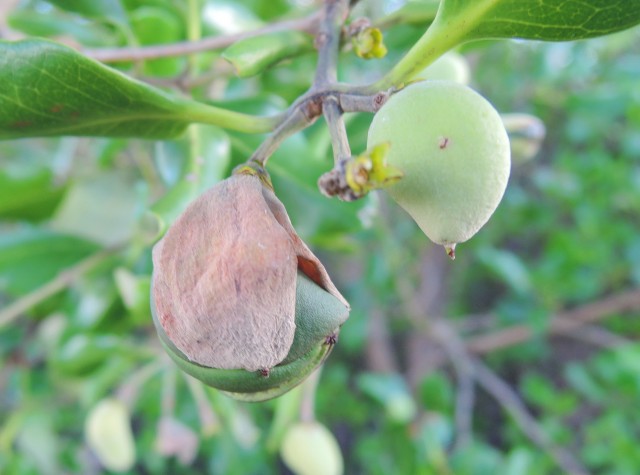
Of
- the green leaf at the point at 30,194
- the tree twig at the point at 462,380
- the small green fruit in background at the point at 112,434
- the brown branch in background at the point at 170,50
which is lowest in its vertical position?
the tree twig at the point at 462,380

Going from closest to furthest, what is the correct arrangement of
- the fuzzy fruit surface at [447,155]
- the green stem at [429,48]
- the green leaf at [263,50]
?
1. the fuzzy fruit surface at [447,155]
2. the green stem at [429,48]
3. the green leaf at [263,50]

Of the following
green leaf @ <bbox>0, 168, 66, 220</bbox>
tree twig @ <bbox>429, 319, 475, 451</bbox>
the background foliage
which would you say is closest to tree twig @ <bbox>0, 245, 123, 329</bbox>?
the background foliage

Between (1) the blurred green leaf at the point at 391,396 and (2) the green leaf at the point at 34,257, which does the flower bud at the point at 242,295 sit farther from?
(1) the blurred green leaf at the point at 391,396

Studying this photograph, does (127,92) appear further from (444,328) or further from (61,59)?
(444,328)

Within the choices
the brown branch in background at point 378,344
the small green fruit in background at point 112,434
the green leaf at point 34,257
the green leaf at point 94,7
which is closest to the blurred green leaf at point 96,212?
the green leaf at point 34,257

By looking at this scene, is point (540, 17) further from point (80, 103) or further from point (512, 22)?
point (80, 103)

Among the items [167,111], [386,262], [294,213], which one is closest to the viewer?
[167,111]

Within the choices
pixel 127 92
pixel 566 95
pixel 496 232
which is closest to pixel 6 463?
pixel 127 92

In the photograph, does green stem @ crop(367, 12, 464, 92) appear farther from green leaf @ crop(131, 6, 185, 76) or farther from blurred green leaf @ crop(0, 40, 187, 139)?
green leaf @ crop(131, 6, 185, 76)
